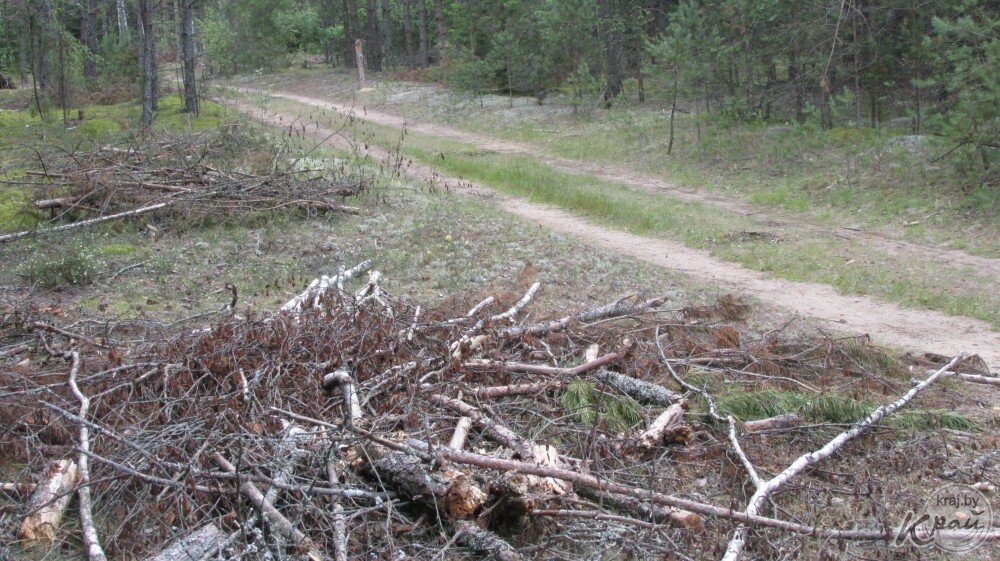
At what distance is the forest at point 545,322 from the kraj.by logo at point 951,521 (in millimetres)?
19

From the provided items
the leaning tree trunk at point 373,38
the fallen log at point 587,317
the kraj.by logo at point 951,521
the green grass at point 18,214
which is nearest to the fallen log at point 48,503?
the fallen log at point 587,317

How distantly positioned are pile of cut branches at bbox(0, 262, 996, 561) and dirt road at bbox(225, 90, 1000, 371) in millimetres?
1190

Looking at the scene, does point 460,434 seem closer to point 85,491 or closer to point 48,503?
point 85,491

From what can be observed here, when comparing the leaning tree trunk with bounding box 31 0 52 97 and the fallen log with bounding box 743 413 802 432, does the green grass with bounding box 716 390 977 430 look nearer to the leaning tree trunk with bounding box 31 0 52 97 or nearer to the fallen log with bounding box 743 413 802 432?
Result: the fallen log with bounding box 743 413 802 432

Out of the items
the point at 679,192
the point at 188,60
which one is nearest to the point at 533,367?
the point at 679,192

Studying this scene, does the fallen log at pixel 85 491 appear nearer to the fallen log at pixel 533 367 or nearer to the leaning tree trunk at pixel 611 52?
the fallen log at pixel 533 367

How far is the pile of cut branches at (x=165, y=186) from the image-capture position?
10906mm

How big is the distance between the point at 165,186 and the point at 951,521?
33.5 feet

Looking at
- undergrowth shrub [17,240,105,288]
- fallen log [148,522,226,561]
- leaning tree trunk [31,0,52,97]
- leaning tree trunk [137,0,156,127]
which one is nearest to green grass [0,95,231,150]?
leaning tree trunk [137,0,156,127]

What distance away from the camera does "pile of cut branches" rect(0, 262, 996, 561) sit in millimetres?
4012

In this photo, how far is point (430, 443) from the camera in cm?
424

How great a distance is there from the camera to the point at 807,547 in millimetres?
4145

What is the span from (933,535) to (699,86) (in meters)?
13.5

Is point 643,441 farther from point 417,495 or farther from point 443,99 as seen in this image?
point 443,99
